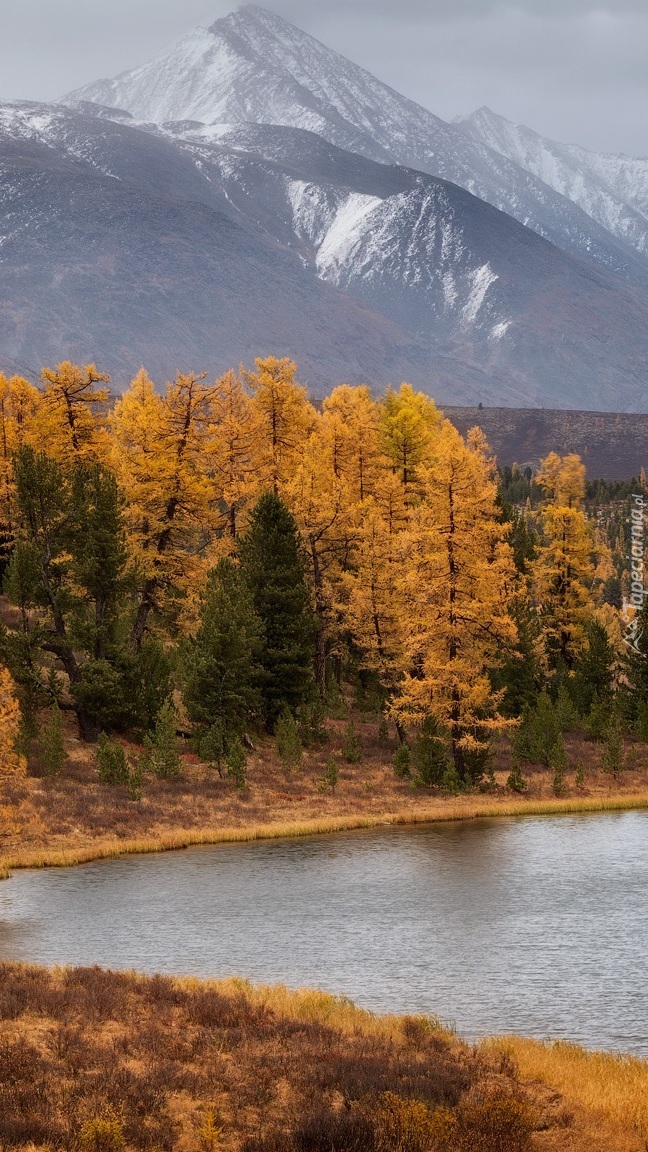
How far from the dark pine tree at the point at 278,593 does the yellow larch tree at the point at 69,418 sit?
989 cm

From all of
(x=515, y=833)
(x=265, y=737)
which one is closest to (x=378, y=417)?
(x=265, y=737)

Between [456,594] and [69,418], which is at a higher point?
[69,418]

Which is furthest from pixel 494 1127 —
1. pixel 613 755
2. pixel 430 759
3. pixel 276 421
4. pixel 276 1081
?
pixel 276 421

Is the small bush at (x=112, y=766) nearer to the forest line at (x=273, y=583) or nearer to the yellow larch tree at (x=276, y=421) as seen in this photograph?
the forest line at (x=273, y=583)

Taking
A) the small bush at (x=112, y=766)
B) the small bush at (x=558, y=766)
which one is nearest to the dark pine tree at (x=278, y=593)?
the small bush at (x=112, y=766)

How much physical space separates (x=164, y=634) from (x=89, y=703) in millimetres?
16230

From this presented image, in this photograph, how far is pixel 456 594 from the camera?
4162 centimetres

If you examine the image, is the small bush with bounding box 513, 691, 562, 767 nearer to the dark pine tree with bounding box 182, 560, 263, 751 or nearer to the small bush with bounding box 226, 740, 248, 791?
the dark pine tree with bounding box 182, 560, 263, 751

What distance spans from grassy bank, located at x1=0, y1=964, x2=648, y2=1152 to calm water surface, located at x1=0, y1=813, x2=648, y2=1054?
2.51m

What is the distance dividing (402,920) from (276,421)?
105ft

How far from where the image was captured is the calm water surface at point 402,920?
66.8 feet

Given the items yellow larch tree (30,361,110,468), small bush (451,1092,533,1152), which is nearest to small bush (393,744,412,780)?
yellow larch tree (30,361,110,468)

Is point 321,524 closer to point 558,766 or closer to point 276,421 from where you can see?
point 276,421

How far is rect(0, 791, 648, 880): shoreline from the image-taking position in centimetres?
3300
